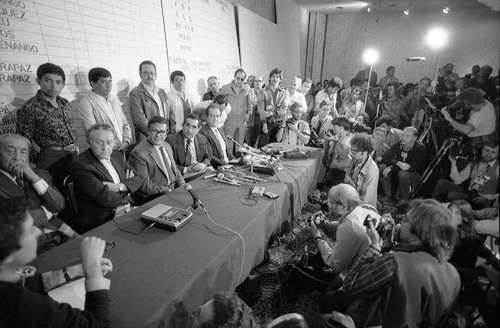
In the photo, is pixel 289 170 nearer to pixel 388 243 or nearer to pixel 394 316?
pixel 388 243

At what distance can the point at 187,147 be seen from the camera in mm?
3230

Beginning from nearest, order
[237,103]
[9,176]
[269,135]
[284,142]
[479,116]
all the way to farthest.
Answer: [479,116], [9,176], [284,142], [237,103], [269,135]

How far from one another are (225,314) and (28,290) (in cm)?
69

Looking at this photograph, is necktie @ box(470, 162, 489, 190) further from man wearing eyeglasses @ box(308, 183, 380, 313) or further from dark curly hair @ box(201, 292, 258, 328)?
dark curly hair @ box(201, 292, 258, 328)

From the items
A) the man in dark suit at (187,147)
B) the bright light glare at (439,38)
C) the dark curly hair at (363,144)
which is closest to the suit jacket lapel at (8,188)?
the man in dark suit at (187,147)

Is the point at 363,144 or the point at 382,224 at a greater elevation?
the point at 363,144

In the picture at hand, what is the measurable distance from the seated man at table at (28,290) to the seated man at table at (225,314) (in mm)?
372

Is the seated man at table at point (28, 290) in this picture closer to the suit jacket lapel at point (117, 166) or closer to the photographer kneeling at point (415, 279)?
the photographer kneeling at point (415, 279)

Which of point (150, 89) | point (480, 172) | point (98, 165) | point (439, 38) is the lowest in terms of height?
point (98, 165)

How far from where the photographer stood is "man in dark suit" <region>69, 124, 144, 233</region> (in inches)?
80.0

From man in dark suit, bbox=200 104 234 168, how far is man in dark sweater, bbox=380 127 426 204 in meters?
2.55

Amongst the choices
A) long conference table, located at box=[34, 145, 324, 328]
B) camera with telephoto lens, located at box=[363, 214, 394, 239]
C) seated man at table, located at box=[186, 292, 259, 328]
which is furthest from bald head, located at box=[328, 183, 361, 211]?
seated man at table, located at box=[186, 292, 259, 328]

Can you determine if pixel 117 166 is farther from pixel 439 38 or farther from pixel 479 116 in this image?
pixel 439 38

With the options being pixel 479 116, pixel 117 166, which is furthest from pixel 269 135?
pixel 479 116
